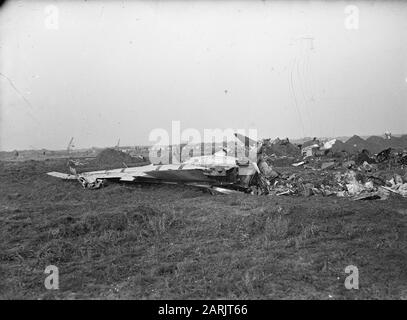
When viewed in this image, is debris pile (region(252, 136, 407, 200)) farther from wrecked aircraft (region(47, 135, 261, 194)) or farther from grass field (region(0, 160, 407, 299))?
grass field (region(0, 160, 407, 299))

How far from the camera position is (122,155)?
16.9m

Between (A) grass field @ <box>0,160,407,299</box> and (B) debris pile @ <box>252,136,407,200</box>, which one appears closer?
(A) grass field @ <box>0,160,407,299</box>

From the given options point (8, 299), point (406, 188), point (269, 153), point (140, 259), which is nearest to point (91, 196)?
point (140, 259)

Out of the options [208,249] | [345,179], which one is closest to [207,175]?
[345,179]

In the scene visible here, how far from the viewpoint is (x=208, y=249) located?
491 cm

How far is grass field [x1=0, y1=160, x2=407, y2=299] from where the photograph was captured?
3.79 m

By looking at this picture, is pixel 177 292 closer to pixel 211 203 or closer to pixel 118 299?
pixel 118 299

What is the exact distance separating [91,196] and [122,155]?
8.31m

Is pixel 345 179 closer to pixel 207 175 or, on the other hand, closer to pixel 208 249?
pixel 207 175

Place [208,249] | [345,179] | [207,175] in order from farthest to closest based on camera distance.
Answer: [345,179] → [207,175] → [208,249]

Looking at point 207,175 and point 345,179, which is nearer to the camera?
point 207,175

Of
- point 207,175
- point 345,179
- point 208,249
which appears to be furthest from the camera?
point 345,179

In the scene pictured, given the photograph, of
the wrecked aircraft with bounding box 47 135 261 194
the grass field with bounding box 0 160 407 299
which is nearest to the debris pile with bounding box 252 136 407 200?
the wrecked aircraft with bounding box 47 135 261 194

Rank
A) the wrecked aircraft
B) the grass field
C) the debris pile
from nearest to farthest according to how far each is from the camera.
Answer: the grass field < the debris pile < the wrecked aircraft
